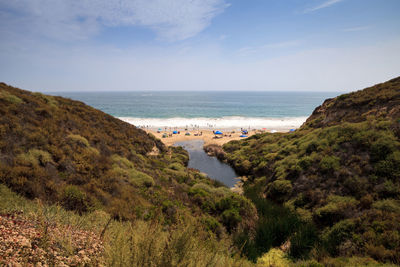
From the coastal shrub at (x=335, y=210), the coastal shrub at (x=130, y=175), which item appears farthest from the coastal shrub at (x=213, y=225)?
the coastal shrub at (x=335, y=210)

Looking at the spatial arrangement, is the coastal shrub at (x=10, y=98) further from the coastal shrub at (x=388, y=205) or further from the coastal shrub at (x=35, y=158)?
the coastal shrub at (x=388, y=205)

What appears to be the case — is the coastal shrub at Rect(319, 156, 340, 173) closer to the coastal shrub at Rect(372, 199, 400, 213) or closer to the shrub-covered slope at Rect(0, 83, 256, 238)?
the coastal shrub at Rect(372, 199, 400, 213)

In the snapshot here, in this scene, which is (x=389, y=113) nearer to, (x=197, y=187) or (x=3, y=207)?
(x=197, y=187)

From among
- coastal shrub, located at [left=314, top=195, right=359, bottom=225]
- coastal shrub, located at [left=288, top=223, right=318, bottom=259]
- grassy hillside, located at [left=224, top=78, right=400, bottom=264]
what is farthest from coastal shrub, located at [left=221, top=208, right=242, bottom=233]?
coastal shrub, located at [left=314, top=195, right=359, bottom=225]

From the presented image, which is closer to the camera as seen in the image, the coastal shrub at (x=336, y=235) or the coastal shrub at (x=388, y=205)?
the coastal shrub at (x=336, y=235)

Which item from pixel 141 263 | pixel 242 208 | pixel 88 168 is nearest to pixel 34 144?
pixel 88 168

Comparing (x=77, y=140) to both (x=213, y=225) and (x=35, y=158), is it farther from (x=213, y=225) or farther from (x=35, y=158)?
(x=213, y=225)

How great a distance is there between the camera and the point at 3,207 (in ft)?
15.4

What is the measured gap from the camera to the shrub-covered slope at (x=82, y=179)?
22.4 feet

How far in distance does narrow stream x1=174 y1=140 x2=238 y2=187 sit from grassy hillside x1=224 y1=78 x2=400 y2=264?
5270 mm

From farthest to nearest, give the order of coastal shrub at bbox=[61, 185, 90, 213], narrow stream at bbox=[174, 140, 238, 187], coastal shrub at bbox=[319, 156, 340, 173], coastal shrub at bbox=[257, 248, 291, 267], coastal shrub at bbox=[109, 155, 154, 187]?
narrow stream at bbox=[174, 140, 238, 187]
coastal shrub at bbox=[319, 156, 340, 173]
coastal shrub at bbox=[109, 155, 154, 187]
coastal shrub at bbox=[257, 248, 291, 267]
coastal shrub at bbox=[61, 185, 90, 213]

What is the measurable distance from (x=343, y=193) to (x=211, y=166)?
19.0 meters

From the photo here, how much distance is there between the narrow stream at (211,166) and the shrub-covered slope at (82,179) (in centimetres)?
1016

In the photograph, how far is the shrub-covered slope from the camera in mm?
6816
